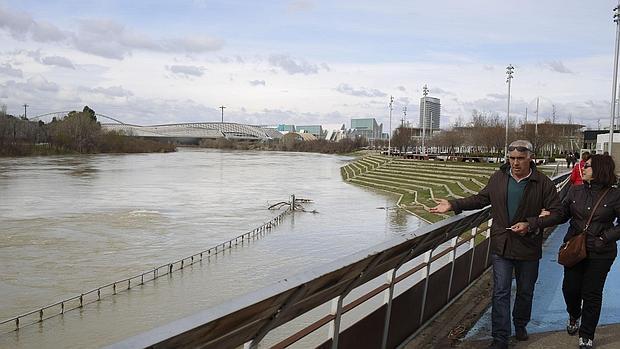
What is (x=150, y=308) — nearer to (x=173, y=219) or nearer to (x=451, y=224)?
(x=451, y=224)

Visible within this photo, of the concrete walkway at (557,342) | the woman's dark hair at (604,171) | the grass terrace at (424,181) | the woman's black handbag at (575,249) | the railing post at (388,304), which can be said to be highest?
the woman's dark hair at (604,171)

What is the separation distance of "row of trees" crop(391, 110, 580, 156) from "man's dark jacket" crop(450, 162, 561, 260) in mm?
59173

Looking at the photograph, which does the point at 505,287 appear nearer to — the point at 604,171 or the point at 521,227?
the point at 521,227

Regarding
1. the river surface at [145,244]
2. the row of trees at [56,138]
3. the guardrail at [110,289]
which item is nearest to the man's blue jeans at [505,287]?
the river surface at [145,244]

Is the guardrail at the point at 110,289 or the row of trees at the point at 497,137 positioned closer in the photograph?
the guardrail at the point at 110,289

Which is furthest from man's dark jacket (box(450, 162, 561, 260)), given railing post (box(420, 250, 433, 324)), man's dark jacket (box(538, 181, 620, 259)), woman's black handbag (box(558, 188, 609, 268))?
railing post (box(420, 250, 433, 324))

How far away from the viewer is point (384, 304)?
12.9 feet

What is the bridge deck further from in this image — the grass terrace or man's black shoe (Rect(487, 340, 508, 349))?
the grass terrace

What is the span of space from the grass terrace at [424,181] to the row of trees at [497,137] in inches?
545

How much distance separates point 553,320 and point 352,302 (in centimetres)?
244

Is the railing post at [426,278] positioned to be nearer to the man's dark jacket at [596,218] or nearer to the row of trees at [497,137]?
the man's dark jacket at [596,218]

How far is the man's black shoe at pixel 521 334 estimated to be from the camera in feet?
14.4

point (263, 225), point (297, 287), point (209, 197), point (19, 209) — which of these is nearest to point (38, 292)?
point (263, 225)

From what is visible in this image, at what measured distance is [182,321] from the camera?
181 centimetres
